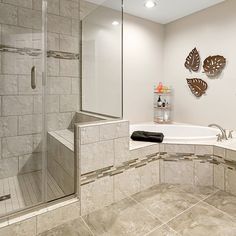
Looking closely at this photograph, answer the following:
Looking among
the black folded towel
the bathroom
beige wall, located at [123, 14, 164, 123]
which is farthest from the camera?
beige wall, located at [123, 14, 164, 123]

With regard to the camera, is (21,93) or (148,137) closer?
(148,137)

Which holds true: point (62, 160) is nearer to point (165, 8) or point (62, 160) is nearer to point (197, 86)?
point (197, 86)

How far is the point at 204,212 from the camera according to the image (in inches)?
64.9

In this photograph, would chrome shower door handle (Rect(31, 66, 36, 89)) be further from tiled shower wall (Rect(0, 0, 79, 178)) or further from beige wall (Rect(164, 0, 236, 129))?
beige wall (Rect(164, 0, 236, 129))

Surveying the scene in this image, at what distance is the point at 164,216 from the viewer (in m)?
1.60

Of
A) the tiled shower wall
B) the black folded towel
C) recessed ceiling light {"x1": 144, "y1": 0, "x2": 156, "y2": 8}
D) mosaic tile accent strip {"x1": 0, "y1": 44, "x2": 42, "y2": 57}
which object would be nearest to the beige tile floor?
the black folded towel

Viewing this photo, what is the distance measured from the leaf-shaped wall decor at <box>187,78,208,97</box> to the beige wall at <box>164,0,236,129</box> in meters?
0.06

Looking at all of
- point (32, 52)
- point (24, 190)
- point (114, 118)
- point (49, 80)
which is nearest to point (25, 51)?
point (32, 52)

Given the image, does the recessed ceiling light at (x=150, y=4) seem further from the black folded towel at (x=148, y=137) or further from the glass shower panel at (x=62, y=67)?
the black folded towel at (x=148, y=137)

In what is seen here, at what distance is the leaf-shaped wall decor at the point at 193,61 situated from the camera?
3019mm

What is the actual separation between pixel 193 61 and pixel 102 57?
149cm

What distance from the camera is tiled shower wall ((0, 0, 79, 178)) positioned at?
225 cm

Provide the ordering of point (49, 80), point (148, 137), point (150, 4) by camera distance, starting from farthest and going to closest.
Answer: point (150, 4) → point (49, 80) → point (148, 137)

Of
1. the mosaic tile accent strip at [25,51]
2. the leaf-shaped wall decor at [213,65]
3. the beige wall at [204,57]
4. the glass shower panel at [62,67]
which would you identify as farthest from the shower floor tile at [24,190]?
the leaf-shaped wall decor at [213,65]
